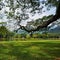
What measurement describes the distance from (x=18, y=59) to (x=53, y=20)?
403 inches

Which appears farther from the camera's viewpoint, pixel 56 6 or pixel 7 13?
pixel 7 13

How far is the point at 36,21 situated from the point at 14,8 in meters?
1.10

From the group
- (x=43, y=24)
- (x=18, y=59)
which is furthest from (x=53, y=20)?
(x=18, y=59)

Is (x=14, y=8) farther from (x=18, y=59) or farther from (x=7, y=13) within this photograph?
(x=18, y=59)

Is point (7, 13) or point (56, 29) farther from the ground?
point (7, 13)

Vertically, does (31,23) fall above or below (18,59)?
above

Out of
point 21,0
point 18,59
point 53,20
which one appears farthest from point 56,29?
point 18,59

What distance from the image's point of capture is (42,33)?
1064 cm

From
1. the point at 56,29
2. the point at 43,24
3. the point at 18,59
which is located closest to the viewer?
the point at 56,29

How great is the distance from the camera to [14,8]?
34.6 feet

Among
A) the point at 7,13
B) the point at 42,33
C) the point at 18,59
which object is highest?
the point at 7,13

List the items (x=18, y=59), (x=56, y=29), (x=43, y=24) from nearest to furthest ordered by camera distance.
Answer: (x=56, y=29) → (x=43, y=24) → (x=18, y=59)

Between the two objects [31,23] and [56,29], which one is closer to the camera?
[56,29]

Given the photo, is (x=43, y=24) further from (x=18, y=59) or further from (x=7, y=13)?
(x=18, y=59)
